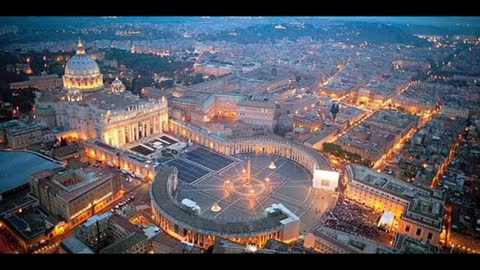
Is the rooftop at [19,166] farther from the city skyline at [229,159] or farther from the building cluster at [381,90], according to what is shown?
the building cluster at [381,90]

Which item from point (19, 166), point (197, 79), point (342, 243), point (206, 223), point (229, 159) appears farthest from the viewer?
point (197, 79)

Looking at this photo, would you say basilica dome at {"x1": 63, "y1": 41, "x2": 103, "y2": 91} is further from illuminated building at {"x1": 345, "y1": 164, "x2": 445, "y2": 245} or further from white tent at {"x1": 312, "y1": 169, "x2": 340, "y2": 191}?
illuminated building at {"x1": 345, "y1": 164, "x2": 445, "y2": 245}

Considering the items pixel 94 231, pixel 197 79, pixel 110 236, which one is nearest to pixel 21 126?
pixel 94 231

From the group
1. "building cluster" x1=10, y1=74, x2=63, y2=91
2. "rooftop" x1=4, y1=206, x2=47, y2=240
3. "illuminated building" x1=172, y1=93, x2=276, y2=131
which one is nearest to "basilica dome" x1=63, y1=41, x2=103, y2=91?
"building cluster" x1=10, y1=74, x2=63, y2=91

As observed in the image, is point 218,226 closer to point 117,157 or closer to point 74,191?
point 74,191

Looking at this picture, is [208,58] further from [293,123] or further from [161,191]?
[161,191]
